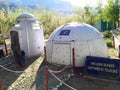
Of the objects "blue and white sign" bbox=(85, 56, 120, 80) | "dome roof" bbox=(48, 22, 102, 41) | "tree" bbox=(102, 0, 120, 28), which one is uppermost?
"tree" bbox=(102, 0, 120, 28)

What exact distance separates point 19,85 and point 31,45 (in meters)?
4.94

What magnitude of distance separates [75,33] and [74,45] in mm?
631

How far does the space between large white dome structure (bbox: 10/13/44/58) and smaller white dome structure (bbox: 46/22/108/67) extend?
205cm

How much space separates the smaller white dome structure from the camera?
1195 cm

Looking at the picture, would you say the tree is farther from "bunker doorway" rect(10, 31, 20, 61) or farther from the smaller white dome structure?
the smaller white dome structure

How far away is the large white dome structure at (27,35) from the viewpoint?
1441 centimetres

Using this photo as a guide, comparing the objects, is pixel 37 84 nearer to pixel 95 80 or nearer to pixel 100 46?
pixel 95 80

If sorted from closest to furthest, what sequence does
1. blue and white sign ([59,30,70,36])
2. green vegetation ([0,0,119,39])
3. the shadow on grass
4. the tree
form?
the shadow on grass < blue and white sign ([59,30,70,36]) < green vegetation ([0,0,119,39]) < the tree

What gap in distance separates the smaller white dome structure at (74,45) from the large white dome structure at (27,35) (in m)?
2.05

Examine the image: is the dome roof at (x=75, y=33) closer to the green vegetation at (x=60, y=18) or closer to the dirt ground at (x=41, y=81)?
the dirt ground at (x=41, y=81)

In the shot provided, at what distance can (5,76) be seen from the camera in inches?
448

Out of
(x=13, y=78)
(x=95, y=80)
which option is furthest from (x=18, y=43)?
(x=95, y=80)

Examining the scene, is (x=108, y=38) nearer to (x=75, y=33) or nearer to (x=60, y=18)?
(x=75, y=33)

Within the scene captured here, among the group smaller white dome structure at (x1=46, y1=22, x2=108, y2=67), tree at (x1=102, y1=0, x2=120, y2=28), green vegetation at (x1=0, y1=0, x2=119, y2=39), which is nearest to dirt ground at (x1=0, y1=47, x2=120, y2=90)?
smaller white dome structure at (x1=46, y1=22, x2=108, y2=67)
